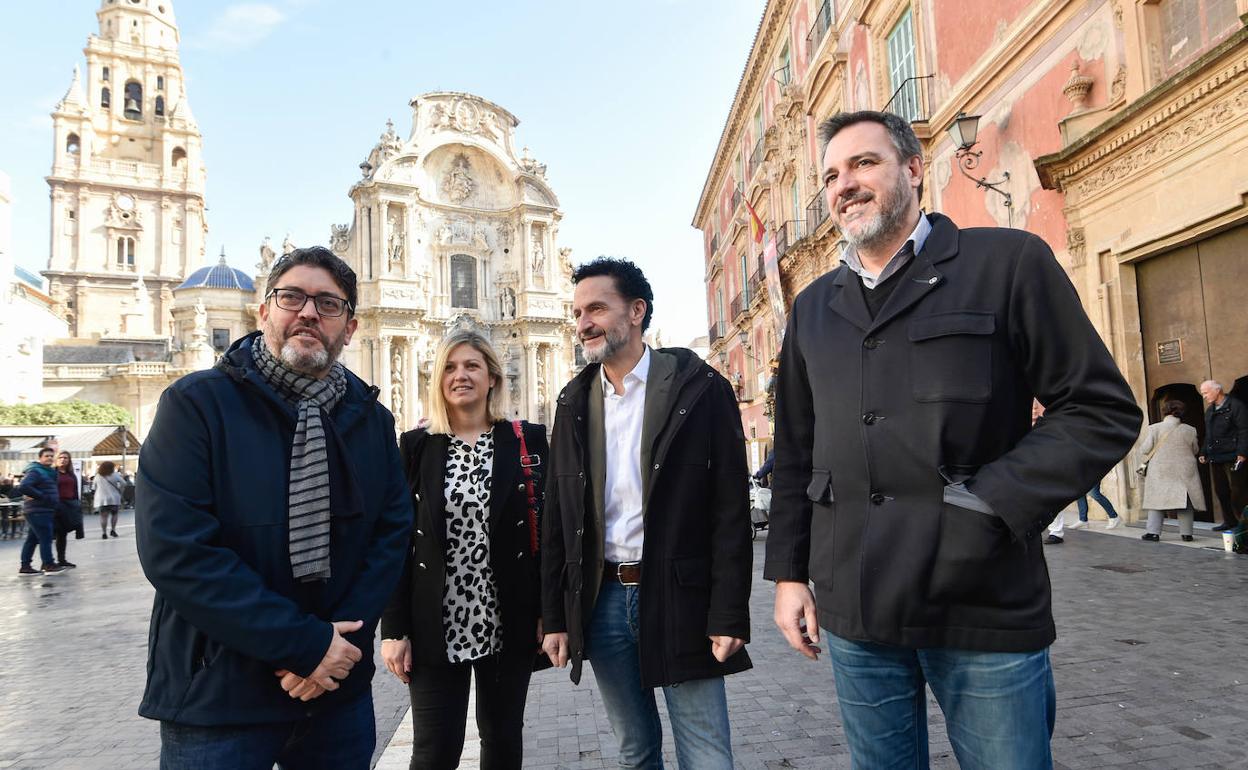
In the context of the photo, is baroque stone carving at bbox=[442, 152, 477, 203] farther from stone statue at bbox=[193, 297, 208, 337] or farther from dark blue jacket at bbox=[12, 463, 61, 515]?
dark blue jacket at bbox=[12, 463, 61, 515]

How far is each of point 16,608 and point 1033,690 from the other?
10718 millimetres

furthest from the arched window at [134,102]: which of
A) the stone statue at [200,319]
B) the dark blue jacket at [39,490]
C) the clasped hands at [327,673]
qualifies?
the clasped hands at [327,673]

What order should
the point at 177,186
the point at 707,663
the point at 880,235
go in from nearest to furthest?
the point at 880,235 → the point at 707,663 → the point at 177,186

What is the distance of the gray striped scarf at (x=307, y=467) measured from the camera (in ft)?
6.49

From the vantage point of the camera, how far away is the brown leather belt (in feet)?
7.95

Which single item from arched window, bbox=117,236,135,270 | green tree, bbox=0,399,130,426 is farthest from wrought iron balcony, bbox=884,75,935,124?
arched window, bbox=117,236,135,270

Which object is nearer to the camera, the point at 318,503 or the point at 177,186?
the point at 318,503

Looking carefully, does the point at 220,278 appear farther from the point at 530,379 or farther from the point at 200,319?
the point at 530,379

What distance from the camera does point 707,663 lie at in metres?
2.31

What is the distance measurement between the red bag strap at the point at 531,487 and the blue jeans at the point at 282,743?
864mm

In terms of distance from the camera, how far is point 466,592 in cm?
279

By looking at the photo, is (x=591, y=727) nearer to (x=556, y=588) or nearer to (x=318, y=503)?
(x=556, y=588)

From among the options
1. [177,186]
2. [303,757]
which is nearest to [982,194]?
[303,757]

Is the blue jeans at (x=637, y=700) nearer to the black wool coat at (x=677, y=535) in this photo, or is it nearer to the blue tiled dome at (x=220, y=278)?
the black wool coat at (x=677, y=535)
